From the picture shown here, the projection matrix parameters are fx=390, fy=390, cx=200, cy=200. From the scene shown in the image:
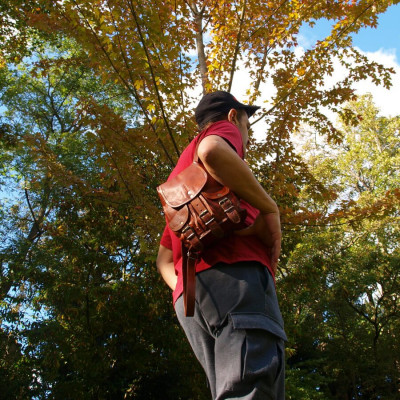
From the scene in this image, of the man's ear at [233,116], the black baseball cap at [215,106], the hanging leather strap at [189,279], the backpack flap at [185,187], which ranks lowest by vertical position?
the hanging leather strap at [189,279]

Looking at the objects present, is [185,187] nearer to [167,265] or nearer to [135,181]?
[167,265]

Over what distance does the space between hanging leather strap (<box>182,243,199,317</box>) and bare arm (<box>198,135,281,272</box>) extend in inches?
7.8

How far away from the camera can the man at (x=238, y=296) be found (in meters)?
1.18

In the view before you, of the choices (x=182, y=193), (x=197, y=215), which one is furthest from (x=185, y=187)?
(x=197, y=215)

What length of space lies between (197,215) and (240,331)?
16.3 inches

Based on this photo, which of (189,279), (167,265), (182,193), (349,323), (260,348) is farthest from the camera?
(349,323)

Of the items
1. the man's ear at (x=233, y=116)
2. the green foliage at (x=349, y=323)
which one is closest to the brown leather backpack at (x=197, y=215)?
the man's ear at (x=233, y=116)

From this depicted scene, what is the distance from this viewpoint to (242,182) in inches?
55.1

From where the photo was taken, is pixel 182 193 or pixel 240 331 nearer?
pixel 240 331

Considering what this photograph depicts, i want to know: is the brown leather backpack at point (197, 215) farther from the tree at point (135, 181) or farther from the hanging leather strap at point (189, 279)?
the tree at point (135, 181)

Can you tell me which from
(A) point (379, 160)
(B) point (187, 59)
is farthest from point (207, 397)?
(A) point (379, 160)

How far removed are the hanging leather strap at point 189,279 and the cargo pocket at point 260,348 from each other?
153 millimetres

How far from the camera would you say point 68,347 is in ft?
22.9

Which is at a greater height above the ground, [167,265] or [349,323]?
[349,323]
